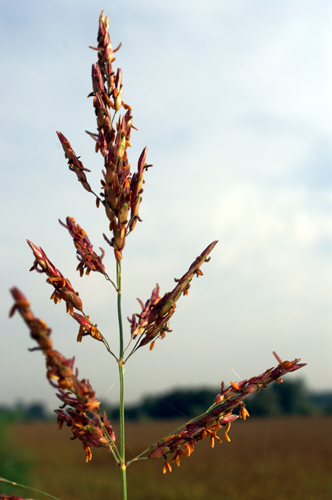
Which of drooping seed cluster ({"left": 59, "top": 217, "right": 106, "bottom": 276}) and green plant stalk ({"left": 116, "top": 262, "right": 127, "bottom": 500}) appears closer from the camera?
green plant stalk ({"left": 116, "top": 262, "right": 127, "bottom": 500})

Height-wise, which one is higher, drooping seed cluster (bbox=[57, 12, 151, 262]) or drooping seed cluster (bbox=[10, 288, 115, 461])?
drooping seed cluster (bbox=[57, 12, 151, 262])

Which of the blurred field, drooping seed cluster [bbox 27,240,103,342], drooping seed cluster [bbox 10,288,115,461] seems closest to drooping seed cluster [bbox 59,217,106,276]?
drooping seed cluster [bbox 27,240,103,342]

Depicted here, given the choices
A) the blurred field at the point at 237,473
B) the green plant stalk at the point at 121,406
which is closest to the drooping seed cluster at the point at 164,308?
the green plant stalk at the point at 121,406

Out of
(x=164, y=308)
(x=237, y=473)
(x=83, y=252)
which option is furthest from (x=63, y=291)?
(x=237, y=473)

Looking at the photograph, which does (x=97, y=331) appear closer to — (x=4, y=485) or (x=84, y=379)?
(x=84, y=379)

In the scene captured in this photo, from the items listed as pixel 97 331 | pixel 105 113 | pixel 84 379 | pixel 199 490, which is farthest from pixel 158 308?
pixel 199 490

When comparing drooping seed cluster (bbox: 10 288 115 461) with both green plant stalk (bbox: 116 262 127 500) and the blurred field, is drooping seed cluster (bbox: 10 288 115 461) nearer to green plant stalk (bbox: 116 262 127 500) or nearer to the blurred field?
green plant stalk (bbox: 116 262 127 500)

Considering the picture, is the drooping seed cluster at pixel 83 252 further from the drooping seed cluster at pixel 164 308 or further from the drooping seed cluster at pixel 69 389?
the drooping seed cluster at pixel 69 389

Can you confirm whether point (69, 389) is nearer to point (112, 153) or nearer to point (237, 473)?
point (112, 153)

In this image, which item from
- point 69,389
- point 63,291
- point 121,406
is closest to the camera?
point 69,389

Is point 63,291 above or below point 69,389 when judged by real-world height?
above
